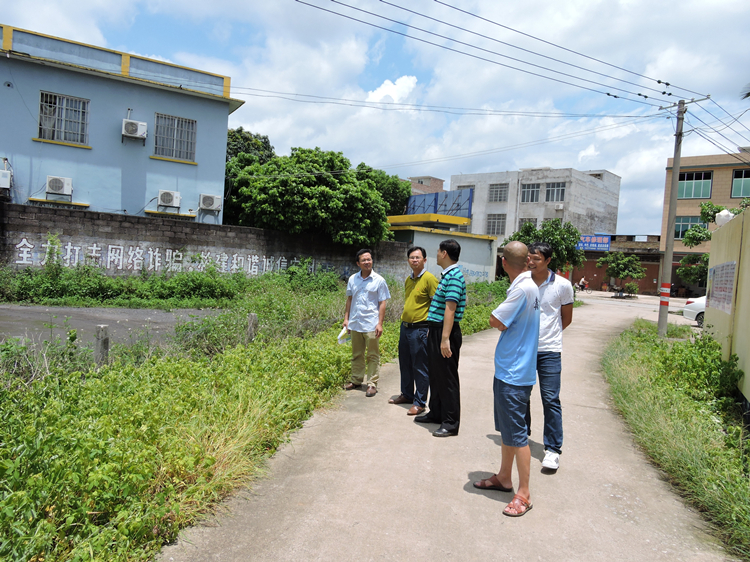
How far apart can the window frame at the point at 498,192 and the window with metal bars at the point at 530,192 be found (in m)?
1.42

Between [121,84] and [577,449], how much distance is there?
56.9ft

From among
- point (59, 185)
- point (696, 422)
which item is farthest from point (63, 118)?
point (696, 422)

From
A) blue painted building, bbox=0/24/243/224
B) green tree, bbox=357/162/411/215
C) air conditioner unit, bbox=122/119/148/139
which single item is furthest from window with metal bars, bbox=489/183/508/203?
air conditioner unit, bbox=122/119/148/139

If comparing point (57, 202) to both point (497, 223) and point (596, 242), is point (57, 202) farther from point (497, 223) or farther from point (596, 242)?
point (596, 242)

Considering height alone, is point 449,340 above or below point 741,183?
below

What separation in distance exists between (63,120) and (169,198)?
3764 millimetres

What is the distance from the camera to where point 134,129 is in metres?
16.4

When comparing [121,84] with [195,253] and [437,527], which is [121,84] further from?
[437,527]

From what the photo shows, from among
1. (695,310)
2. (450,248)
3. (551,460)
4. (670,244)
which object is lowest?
(551,460)

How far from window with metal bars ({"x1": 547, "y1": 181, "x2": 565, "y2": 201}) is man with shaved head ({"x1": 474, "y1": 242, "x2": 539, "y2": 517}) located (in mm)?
43676

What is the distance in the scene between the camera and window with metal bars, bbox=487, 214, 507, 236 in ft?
155

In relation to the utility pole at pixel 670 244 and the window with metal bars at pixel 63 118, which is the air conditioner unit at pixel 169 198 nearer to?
the window with metal bars at pixel 63 118

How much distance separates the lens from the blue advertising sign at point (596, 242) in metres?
42.6

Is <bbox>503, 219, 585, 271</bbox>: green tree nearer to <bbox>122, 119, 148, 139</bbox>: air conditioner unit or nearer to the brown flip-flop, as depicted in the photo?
<bbox>122, 119, 148, 139</bbox>: air conditioner unit
